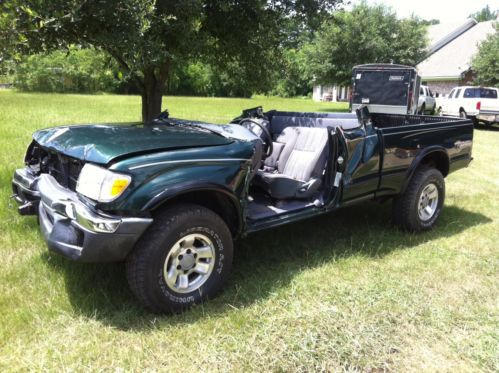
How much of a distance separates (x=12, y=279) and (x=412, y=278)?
338 centimetres

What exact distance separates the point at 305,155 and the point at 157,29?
2167 mm

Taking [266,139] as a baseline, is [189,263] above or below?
below

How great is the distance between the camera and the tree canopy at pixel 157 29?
4.11 meters

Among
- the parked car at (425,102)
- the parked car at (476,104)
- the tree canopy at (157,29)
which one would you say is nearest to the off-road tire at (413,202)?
the tree canopy at (157,29)

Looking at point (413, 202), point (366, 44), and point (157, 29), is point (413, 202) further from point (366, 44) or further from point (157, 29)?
point (366, 44)

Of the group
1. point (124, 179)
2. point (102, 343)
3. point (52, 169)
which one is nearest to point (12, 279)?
point (52, 169)

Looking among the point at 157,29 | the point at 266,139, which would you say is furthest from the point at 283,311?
the point at 157,29

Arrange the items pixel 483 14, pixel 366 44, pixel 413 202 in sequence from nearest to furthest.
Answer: pixel 413 202, pixel 366 44, pixel 483 14

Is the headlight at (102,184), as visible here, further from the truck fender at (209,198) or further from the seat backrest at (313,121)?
the seat backrest at (313,121)

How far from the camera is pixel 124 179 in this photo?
9.24 ft

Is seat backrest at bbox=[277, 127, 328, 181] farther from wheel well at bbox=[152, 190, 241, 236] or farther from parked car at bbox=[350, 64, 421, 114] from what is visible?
parked car at bbox=[350, 64, 421, 114]

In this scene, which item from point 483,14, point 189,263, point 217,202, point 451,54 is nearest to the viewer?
point 189,263

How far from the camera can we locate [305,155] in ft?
14.7

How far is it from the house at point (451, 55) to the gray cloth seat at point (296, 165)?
2960 centimetres
